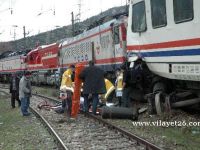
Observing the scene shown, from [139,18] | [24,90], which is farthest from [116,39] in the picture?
[139,18]

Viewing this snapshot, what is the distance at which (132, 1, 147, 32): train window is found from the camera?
43.9ft

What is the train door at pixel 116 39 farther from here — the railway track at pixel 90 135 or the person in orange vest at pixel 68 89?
the railway track at pixel 90 135

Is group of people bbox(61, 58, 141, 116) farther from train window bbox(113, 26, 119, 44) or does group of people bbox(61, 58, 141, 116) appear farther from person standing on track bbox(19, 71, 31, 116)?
train window bbox(113, 26, 119, 44)

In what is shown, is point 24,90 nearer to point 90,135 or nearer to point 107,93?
point 107,93

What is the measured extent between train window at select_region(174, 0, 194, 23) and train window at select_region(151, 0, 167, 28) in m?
0.60

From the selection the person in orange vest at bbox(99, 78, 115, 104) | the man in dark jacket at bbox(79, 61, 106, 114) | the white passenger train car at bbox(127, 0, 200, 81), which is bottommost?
the person in orange vest at bbox(99, 78, 115, 104)

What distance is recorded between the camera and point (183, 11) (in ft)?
36.8

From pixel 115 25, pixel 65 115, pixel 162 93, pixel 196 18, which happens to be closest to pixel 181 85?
pixel 162 93

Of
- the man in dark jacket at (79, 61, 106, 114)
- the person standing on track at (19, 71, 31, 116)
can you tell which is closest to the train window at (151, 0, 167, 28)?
the man in dark jacket at (79, 61, 106, 114)

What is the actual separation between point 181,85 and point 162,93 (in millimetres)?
585

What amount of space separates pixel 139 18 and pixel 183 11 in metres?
2.64

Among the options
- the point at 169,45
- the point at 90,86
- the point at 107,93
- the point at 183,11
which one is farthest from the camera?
the point at 107,93

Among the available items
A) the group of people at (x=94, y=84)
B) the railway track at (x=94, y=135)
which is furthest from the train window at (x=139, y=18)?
the railway track at (x=94, y=135)

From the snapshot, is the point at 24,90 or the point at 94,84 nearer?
the point at 94,84
